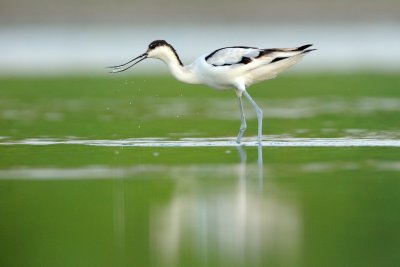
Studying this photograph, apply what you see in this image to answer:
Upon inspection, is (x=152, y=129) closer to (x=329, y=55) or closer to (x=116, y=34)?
(x=329, y=55)

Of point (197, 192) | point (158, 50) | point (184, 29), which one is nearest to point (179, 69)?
point (158, 50)

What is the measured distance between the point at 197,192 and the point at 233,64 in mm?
3624

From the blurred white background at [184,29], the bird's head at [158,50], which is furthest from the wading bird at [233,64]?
the blurred white background at [184,29]

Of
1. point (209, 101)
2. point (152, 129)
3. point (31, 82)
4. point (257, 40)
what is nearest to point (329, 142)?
point (152, 129)

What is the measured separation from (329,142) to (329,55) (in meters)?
17.9

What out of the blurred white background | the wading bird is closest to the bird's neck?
the wading bird

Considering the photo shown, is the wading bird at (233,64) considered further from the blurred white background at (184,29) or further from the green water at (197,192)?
the blurred white background at (184,29)

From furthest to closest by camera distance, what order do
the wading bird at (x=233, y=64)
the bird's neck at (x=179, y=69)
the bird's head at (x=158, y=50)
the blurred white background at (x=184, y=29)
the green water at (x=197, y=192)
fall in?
the blurred white background at (x=184, y=29) → the bird's neck at (x=179, y=69) → the bird's head at (x=158, y=50) → the wading bird at (x=233, y=64) → the green water at (x=197, y=192)

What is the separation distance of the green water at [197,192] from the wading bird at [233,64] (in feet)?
2.80

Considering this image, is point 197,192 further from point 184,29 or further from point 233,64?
point 184,29

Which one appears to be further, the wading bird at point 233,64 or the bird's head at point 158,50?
the bird's head at point 158,50

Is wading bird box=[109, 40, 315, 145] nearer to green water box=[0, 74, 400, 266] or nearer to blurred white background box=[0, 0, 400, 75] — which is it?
green water box=[0, 74, 400, 266]

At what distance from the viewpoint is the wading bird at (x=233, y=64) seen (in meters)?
13.9

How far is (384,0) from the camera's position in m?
42.4
